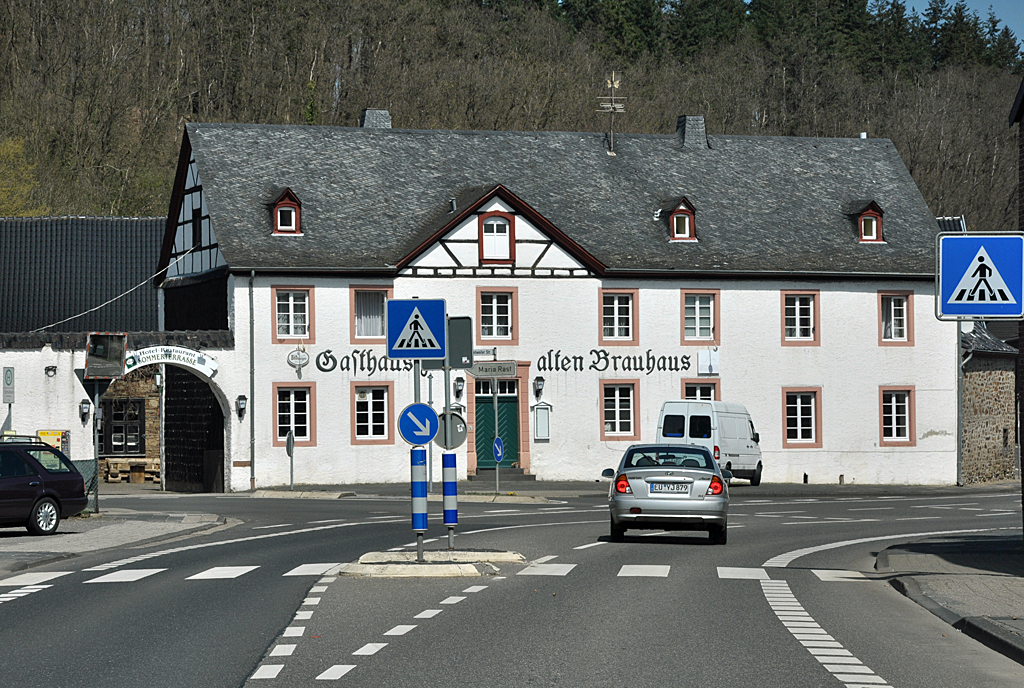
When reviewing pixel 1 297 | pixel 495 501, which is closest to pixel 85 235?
pixel 1 297

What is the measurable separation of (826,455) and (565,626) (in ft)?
116

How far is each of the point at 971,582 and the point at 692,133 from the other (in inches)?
1459

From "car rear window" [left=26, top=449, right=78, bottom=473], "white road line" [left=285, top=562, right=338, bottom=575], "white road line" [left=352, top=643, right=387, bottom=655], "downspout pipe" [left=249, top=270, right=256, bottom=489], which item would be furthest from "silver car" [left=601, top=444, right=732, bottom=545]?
"downspout pipe" [left=249, top=270, right=256, bottom=489]

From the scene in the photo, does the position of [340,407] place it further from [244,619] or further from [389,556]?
[244,619]

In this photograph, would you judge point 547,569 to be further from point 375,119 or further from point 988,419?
point 988,419

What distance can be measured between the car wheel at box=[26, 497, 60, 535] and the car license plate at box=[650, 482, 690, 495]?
9.34 meters

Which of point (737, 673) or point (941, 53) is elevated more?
point (941, 53)

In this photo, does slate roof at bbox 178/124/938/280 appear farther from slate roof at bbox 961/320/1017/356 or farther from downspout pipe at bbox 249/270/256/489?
slate roof at bbox 961/320/1017/356

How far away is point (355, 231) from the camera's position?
44.4m

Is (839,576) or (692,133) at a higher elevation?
(692,133)

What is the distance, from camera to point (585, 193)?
48219 millimetres

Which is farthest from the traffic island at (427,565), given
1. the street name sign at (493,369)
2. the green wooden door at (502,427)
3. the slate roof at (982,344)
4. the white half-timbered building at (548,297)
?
the slate roof at (982,344)

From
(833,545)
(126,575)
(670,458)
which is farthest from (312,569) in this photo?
(833,545)

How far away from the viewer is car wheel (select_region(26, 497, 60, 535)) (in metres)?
23.6
